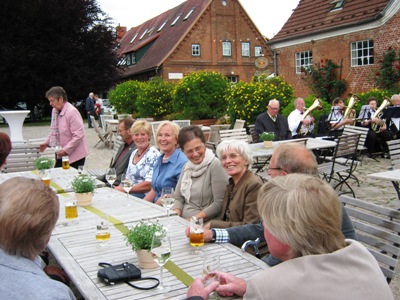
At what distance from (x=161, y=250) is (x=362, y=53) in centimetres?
1818

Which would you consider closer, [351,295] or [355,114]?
[351,295]

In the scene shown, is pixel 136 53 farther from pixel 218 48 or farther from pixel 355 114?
pixel 355 114

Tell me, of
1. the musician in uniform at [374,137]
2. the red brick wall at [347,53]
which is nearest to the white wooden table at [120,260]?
the musician in uniform at [374,137]

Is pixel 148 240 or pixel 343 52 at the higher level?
pixel 343 52

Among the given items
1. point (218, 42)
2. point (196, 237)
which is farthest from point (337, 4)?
point (196, 237)

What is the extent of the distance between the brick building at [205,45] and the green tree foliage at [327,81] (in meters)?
12.6

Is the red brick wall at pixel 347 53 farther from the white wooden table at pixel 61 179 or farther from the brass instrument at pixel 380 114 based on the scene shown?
the white wooden table at pixel 61 179

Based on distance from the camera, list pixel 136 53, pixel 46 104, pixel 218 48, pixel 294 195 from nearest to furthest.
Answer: pixel 294 195, pixel 46 104, pixel 218 48, pixel 136 53

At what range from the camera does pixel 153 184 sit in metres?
5.04

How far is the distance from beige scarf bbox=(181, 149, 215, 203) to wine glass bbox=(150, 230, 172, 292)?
1802 mm

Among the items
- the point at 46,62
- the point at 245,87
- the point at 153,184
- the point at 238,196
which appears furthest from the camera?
the point at 46,62

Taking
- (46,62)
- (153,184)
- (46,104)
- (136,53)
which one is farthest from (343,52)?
(136,53)

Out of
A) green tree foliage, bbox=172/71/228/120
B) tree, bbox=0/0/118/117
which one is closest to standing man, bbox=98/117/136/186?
green tree foliage, bbox=172/71/228/120

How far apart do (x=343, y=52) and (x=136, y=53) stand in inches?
963
